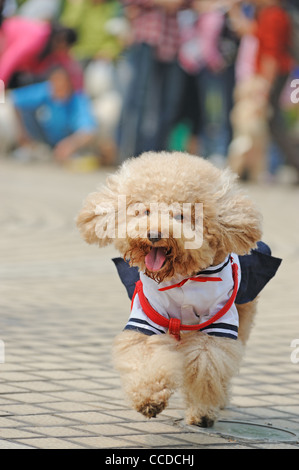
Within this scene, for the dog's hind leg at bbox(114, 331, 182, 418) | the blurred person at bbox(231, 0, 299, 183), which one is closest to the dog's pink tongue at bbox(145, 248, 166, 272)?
the dog's hind leg at bbox(114, 331, 182, 418)

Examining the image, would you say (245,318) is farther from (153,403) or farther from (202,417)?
(153,403)

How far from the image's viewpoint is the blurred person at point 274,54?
38.1 ft

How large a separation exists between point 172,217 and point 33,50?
11.2m

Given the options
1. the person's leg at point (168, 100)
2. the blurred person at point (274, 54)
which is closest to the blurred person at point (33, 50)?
the person's leg at point (168, 100)

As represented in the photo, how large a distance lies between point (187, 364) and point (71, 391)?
0.90 meters

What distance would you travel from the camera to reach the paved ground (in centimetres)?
368

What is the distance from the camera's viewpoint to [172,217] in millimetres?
3469

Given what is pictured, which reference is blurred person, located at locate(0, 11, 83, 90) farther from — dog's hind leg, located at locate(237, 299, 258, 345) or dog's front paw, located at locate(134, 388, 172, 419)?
dog's front paw, located at locate(134, 388, 172, 419)

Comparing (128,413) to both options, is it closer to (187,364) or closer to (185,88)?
(187,364)

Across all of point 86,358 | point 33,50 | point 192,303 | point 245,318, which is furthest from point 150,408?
point 33,50

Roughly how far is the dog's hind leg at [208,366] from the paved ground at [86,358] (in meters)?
0.19

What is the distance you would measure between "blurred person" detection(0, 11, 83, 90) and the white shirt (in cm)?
1083

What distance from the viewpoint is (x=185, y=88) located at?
1324cm
